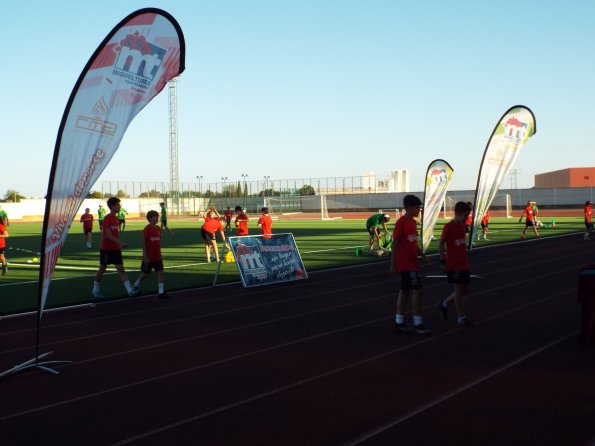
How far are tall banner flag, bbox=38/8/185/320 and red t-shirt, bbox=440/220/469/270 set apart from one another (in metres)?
Answer: 4.55

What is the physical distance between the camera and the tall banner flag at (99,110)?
24.6 ft

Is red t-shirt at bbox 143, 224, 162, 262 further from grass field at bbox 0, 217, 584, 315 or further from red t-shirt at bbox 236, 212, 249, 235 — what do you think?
red t-shirt at bbox 236, 212, 249, 235

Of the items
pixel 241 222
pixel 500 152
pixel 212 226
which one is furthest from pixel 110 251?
pixel 241 222

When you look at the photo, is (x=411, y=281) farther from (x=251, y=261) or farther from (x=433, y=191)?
(x=433, y=191)

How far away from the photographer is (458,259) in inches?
408

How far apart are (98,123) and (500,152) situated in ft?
32.4

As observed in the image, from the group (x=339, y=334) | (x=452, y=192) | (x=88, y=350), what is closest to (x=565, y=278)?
(x=339, y=334)

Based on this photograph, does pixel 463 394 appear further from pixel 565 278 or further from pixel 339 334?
pixel 565 278

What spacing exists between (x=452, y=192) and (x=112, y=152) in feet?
259

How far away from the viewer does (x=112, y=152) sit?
8.09 m

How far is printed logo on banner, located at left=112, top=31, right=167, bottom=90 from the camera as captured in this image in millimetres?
8034

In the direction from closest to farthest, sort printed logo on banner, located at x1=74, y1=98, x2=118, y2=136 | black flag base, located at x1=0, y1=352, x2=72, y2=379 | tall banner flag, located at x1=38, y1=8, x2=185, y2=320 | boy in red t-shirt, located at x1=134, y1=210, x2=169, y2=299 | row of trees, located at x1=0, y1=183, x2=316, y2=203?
tall banner flag, located at x1=38, y1=8, x2=185, y2=320 < printed logo on banner, located at x1=74, y1=98, x2=118, y2=136 < black flag base, located at x1=0, y1=352, x2=72, y2=379 < boy in red t-shirt, located at x1=134, y1=210, x2=169, y2=299 < row of trees, located at x1=0, y1=183, x2=316, y2=203

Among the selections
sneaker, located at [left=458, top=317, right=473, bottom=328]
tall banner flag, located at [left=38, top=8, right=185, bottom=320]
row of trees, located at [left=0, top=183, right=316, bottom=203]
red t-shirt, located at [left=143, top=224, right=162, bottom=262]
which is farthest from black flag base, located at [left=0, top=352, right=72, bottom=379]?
row of trees, located at [left=0, top=183, right=316, bottom=203]

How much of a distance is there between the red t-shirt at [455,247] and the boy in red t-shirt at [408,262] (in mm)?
689
